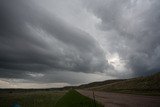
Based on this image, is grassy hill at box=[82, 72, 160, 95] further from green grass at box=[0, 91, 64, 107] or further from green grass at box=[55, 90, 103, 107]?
green grass at box=[0, 91, 64, 107]

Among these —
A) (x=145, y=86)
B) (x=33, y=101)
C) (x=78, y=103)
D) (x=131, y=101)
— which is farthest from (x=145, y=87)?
(x=78, y=103)

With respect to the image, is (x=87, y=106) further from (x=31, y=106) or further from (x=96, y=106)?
(x=31, y=106)

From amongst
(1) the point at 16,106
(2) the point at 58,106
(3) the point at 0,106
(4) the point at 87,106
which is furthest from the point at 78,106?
(3) the point at 0,106

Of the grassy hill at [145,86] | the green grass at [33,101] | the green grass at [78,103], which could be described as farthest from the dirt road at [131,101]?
the grassy hill at [145,86]

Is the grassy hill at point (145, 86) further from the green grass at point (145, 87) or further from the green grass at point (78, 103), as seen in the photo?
the green grass at point (78, 103)

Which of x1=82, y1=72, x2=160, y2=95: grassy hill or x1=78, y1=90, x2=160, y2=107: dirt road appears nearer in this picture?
x1=78, y1=90, x2=160, y2=107: dirt road

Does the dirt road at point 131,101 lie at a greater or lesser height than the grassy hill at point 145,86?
lesser

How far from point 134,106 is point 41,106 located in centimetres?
1577

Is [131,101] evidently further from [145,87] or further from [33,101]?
[145,87]

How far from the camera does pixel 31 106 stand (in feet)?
115

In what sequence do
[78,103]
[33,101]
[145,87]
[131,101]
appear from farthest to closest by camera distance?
[145,87] < [33,101] < [78,103] < [131,101]

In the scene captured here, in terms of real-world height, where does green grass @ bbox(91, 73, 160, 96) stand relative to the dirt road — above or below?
above

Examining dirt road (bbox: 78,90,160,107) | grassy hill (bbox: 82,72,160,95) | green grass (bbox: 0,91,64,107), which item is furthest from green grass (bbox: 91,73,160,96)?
green grass (bbox: 0,91,64,107)

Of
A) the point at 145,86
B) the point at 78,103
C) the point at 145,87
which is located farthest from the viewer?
the point at 145,86
